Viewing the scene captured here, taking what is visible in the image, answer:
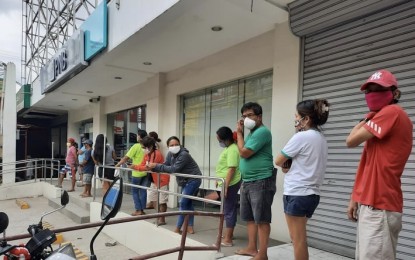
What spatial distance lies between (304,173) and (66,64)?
7.01 metres

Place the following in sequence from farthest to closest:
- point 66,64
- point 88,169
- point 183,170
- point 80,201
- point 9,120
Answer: point 9,120
point 88,169
point 66,64
point 80,201
point 183,170

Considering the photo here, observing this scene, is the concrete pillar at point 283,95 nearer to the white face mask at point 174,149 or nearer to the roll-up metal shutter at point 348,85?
the roll-up metal shutter at point 348,85

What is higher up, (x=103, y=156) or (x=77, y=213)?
(x=103, y=156)

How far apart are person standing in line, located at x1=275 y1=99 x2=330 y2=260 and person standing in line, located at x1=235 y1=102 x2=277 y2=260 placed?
1.93ft

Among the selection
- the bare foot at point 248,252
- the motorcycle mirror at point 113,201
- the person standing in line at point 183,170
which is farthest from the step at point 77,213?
the motorcycle mirror at point 113,201

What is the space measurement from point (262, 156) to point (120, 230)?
3.51m

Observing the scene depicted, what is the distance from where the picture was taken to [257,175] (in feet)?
11.1

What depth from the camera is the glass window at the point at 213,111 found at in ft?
18.0

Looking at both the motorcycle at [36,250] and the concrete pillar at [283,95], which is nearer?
the motorcycle at [36,250]

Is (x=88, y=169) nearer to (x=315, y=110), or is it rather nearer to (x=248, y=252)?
(x=248, y=252)

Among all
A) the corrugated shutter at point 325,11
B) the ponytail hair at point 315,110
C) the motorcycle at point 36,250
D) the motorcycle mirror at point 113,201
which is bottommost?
the motorcycle at point 36,250

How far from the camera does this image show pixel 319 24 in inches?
153

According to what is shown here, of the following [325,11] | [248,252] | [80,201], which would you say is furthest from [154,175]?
[325,11]

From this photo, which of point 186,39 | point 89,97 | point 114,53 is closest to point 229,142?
point 186,39
